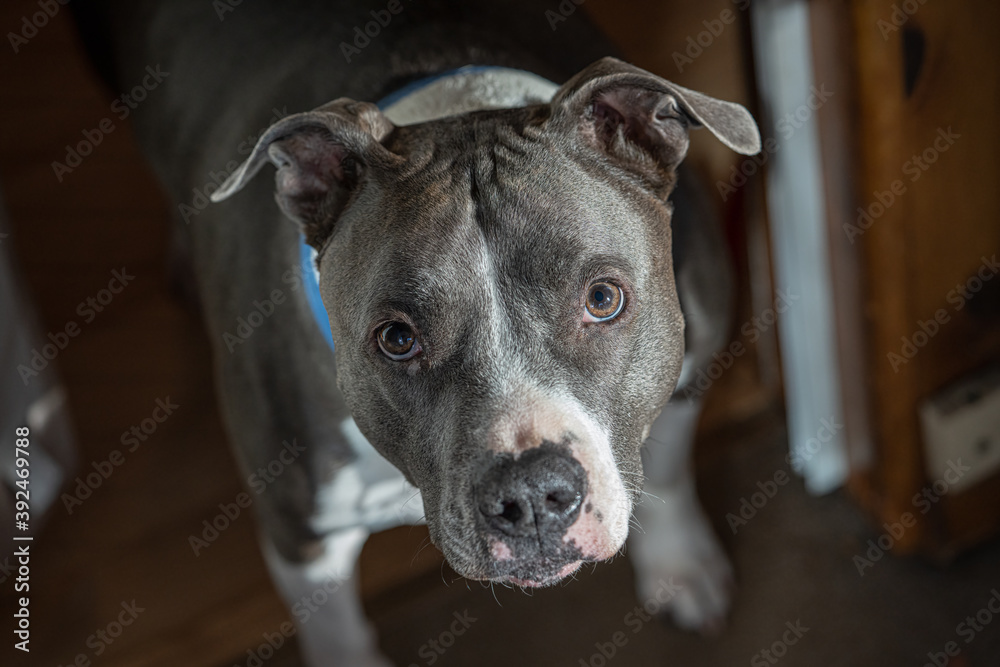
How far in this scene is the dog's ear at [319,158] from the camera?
1.43m

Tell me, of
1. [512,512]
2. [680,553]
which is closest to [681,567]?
[680,553]

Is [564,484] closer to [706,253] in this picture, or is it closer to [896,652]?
[706,253]

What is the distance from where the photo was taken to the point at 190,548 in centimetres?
276

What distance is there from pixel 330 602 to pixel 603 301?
3.59ft

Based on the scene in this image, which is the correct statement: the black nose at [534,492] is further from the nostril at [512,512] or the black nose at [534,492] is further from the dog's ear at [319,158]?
the dog's ear at [319,158]

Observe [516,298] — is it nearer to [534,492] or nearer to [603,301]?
[603,301]

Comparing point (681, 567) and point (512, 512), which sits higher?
point (512, 512)

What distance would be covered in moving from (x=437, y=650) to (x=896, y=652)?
1056 millimetres

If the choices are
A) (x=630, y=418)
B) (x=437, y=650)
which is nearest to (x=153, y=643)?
(x=437, y=650)

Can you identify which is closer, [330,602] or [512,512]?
[512,512]

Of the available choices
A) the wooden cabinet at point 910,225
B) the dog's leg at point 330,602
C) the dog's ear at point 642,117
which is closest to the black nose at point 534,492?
the dog's ear at point 642,117

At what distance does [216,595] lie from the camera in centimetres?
267

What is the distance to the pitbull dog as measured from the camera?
4.46 ft

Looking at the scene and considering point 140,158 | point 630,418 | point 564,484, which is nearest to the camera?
point 564,484
